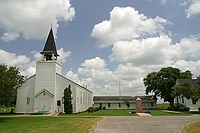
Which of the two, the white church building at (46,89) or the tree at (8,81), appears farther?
the white church building at (46,89)

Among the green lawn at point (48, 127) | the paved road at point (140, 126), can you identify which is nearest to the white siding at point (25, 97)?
the green lawn at point (48, 127)

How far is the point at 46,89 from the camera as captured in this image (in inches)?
1732

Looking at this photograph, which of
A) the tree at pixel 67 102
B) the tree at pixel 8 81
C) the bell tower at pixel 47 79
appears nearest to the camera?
the tree at pixel 8 81

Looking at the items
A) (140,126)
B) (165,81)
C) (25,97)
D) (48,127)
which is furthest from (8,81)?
(165,81)

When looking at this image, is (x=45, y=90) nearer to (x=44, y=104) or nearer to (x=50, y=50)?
(x=44, y=104)

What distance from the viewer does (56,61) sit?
148 ft

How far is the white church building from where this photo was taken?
43594mm

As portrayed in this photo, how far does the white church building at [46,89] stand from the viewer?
43.6 metres

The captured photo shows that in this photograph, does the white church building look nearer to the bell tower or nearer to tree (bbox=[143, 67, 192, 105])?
the bell tower

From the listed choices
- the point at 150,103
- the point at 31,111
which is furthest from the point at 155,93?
the point at 31,111

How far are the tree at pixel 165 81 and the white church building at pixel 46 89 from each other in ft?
94.2

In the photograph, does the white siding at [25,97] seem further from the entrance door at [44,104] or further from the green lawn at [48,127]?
the green lawn at [48,127]

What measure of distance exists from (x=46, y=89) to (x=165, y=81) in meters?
→ 34.3

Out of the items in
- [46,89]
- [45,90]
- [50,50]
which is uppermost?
[50,50]
